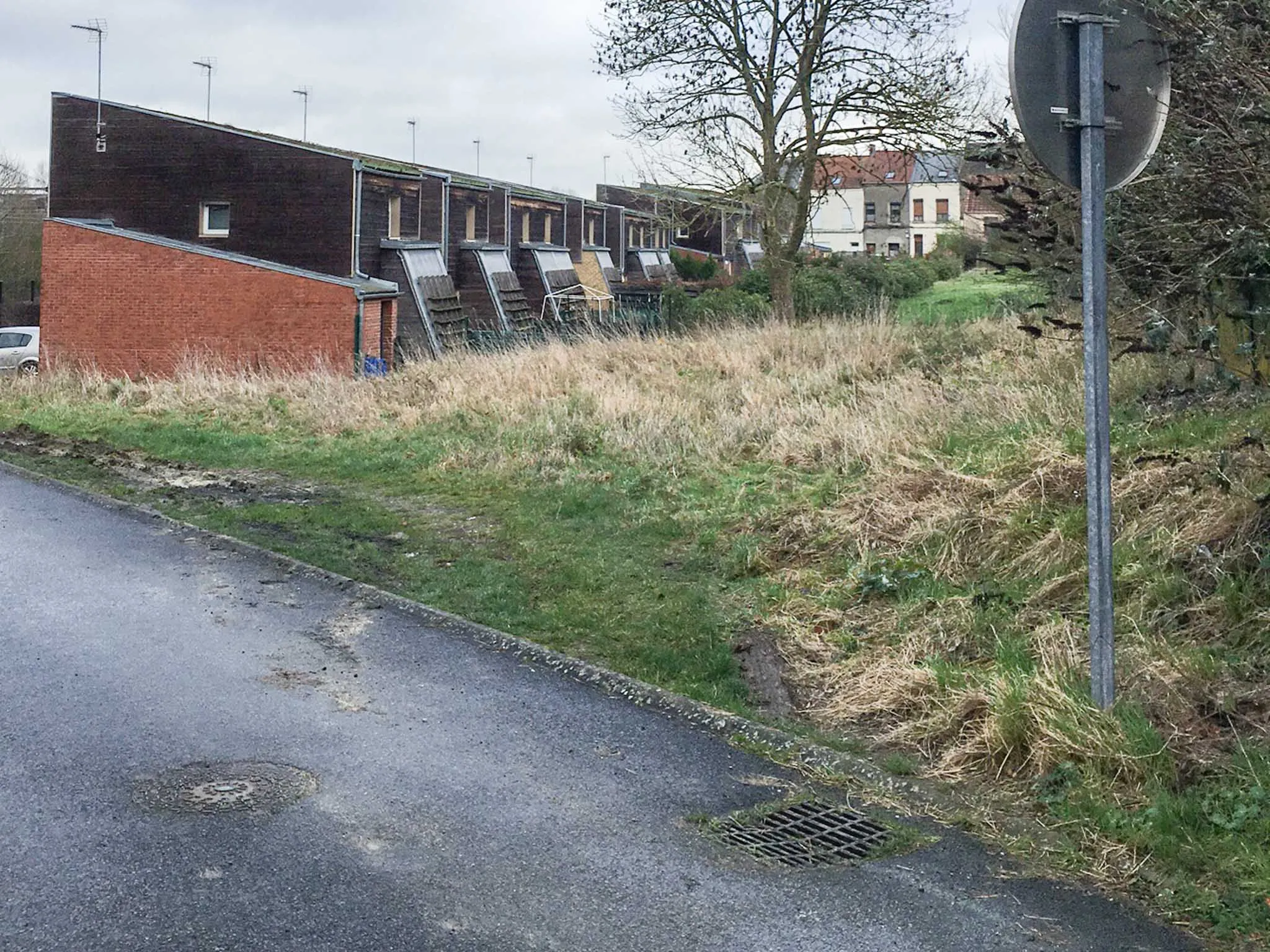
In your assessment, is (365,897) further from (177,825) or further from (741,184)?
(741,184)

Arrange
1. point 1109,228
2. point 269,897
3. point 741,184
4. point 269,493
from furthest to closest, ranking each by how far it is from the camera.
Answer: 1. point 741,184
2. point 269,493
3. point 1109,228
4. point 269,897

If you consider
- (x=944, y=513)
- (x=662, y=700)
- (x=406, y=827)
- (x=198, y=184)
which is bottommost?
(x=406, y=827)

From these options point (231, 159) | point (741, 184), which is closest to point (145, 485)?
point (741, 184)

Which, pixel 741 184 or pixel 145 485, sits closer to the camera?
pixel 145 485

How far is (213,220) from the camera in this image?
39125 millimetres

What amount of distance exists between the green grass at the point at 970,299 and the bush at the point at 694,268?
24346 mm

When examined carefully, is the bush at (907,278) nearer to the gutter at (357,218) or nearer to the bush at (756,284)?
the bush at (756,284)

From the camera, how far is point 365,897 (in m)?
4.47

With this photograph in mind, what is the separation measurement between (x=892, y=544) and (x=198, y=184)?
111ft

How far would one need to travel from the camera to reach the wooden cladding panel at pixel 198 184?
125ft

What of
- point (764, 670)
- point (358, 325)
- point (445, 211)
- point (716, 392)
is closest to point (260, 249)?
point (358, 325)

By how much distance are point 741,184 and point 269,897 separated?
26234 millimetres

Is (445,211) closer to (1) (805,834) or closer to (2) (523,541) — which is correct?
(2) (523,541)

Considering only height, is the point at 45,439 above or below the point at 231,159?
below
